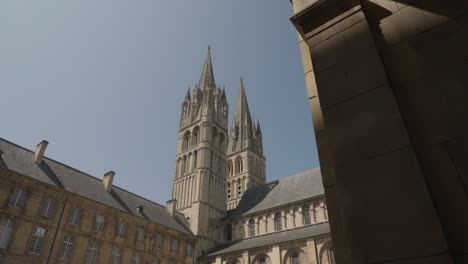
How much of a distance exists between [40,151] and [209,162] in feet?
77.1

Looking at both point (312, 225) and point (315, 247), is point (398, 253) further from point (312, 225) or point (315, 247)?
point (312, 225)

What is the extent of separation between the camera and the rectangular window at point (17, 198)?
2350 cm

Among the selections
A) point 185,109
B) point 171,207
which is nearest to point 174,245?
point 171,207

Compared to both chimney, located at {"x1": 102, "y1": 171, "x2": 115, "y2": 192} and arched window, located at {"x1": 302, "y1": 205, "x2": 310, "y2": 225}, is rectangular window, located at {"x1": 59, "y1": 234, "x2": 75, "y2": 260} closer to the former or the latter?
chimney, located at {"x1": 102, "y1": 171, "x2": 115, "y2": 192}

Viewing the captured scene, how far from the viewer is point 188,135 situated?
52031mm

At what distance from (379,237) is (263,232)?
37308mm

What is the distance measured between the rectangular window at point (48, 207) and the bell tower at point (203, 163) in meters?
18.8

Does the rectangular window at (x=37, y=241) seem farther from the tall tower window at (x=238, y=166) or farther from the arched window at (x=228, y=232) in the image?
the tall tower window at (x=238, y=166)

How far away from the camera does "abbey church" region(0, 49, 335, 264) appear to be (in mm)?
24344

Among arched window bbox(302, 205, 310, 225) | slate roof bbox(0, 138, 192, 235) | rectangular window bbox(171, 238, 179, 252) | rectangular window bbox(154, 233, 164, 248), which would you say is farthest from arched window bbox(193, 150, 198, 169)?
arched window bbox(302, 205, 310, 225)

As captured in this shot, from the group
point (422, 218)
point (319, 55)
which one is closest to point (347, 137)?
point (422, 218)

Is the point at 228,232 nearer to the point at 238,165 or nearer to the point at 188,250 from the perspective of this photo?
the point at 188,250

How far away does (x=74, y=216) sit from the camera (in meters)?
27.2

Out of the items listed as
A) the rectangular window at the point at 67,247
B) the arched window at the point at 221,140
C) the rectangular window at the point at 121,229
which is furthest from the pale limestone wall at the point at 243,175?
the rectangular window at the point at 67,247
